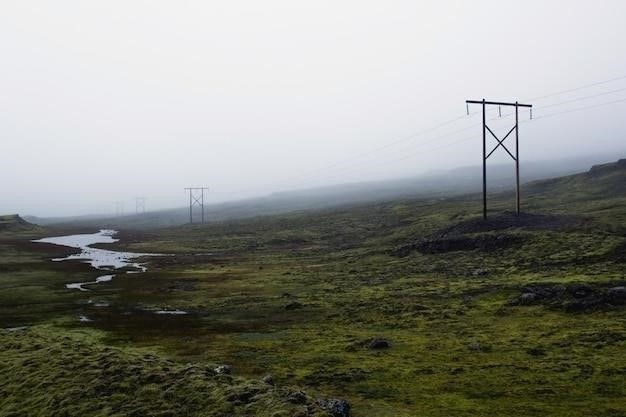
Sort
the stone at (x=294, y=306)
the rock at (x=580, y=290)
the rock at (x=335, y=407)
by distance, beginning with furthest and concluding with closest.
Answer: the stone at (x=294, y=306)
the rock at (x=580, y=290)
the rock at (x=335, y=407)

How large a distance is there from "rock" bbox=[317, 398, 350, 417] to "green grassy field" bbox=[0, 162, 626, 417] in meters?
0.70

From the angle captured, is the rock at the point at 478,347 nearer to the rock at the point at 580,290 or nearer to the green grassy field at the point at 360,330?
the green grassy field at the point at 360,330

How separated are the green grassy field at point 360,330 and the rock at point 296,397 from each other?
173 mm

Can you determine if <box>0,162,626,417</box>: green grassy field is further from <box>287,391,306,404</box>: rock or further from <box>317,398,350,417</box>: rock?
<box>317,398,350,417</box>: rock

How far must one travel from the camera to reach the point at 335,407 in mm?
20188

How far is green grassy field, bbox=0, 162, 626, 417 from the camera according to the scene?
23.1m

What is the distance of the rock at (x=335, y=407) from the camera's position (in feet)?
65.2

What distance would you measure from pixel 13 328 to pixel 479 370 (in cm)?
4034

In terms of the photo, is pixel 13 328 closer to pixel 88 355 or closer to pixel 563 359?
pixel 88 355

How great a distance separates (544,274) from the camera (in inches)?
2132

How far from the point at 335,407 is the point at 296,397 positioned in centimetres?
179

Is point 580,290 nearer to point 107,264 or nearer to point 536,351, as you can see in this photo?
point 536,351

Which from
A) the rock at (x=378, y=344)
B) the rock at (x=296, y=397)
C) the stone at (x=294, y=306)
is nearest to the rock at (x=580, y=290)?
the rock at (x=378, y=344)

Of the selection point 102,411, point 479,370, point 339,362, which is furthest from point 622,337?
point 102,411
